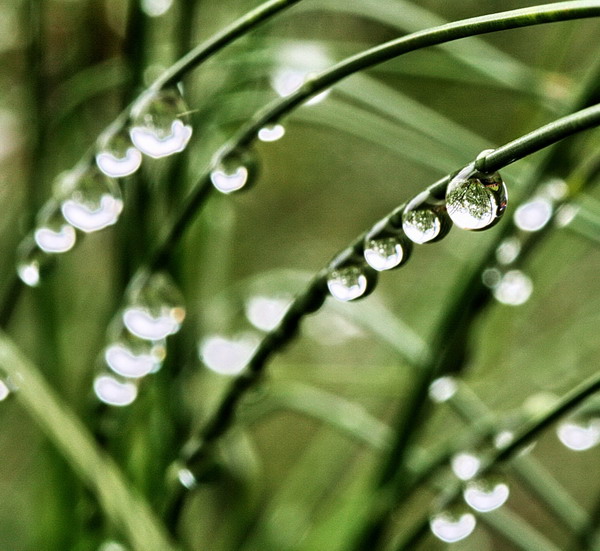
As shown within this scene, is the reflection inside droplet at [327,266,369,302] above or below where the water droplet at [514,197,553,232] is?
below

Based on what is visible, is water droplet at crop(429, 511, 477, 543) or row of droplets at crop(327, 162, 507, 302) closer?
row of droplets at crop(327, 162, 507, 302)

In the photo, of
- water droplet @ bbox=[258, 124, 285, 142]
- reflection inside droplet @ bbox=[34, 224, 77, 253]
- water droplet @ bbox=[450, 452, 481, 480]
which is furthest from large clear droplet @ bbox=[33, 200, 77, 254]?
water droplet @ bbox=[450, 452, 481, 480]

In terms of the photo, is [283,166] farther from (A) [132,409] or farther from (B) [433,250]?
(A) [132,409]

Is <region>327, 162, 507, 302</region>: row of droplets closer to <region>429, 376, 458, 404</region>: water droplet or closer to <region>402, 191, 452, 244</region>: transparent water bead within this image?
<region>402, 191, 452, 244</region>: transparent water bead

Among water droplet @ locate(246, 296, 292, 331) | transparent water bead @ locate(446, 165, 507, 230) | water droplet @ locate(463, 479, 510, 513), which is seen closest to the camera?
transparent water bead @ locate(446, 165, 507, 230)

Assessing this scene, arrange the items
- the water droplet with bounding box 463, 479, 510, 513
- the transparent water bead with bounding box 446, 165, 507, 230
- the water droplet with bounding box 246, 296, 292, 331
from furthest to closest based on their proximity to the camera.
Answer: the water droplet with bounding box 246, 296, 292, 331 → the water droplet with bounding box 463, 479, 510, 513 → the transparent water bead with bounding box 446, 165, 507, 230

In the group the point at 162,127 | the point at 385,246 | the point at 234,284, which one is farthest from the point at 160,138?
the point at 234,284

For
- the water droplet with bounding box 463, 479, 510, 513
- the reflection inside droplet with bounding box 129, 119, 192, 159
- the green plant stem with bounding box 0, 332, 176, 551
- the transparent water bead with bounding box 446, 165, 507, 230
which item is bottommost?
the green plant stem with bounding box 0, 332, 176, 551
